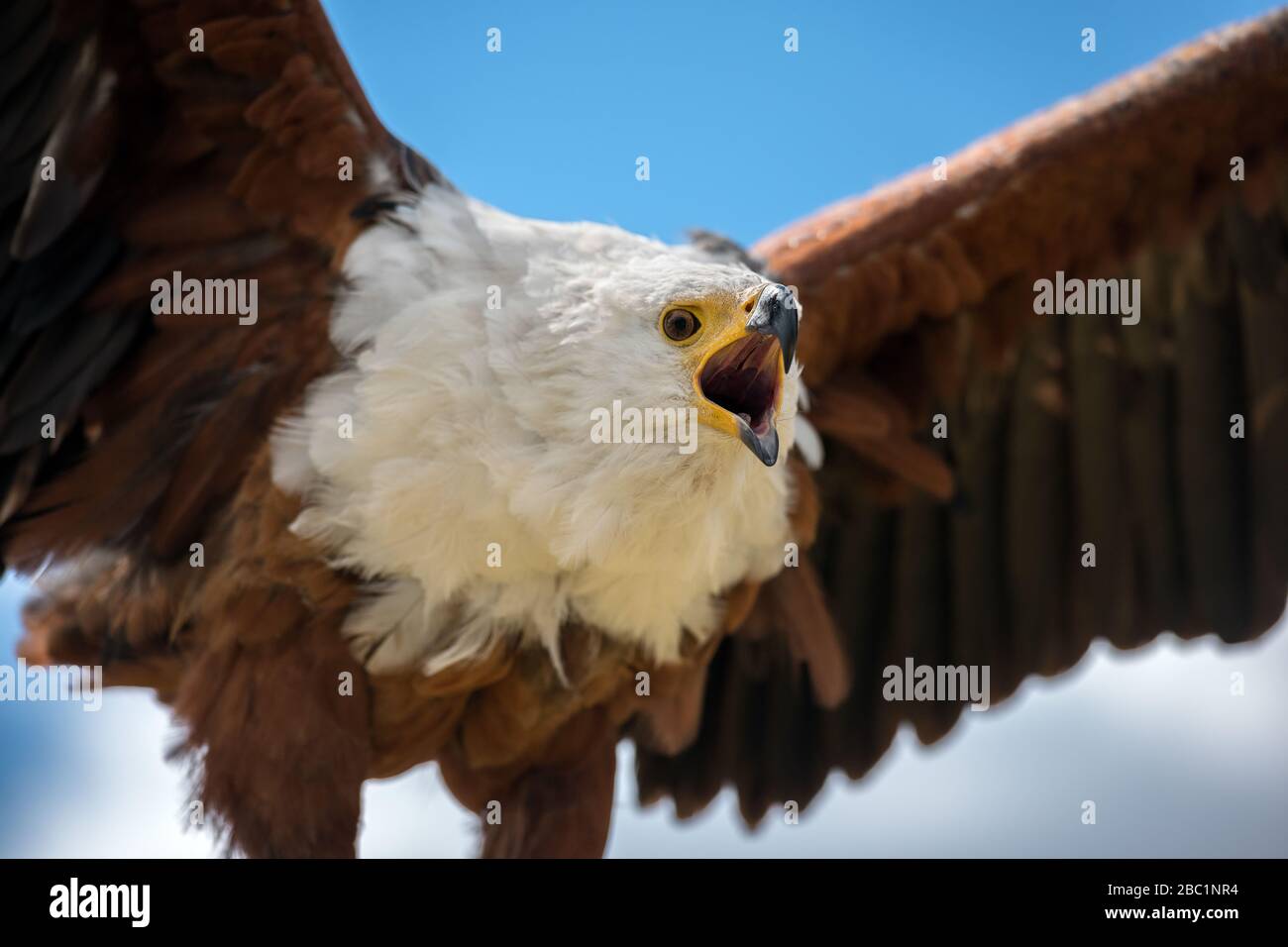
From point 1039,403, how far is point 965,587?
0.86 m

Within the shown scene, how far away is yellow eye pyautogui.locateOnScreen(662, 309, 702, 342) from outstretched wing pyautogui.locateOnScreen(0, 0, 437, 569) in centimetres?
113

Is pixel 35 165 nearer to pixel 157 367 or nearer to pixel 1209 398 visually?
pixel 157 367

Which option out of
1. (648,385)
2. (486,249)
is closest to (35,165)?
(486,249)

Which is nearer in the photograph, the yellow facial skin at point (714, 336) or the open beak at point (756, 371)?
the open beak at point (756, 371)

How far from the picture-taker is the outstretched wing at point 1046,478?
257 inches

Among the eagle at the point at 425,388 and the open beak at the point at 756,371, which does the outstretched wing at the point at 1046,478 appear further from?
the open beak at the point at 756,371

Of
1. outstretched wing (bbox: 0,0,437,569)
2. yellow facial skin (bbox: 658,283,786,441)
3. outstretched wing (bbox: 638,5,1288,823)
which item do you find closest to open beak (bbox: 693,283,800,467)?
yellow facial skin (bbox: 658,283,786,441)

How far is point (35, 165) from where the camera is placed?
503 centimetres

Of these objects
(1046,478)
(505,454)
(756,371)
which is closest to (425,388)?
(505,454)

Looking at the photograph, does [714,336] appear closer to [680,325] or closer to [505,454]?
[680,325]

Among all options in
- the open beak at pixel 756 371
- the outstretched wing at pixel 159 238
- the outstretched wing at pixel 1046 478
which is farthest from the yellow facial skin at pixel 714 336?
the outstretched wing at pixel 1046 478

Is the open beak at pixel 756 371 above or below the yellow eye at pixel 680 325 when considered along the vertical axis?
below

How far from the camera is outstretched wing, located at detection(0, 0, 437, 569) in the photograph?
16.2ft
